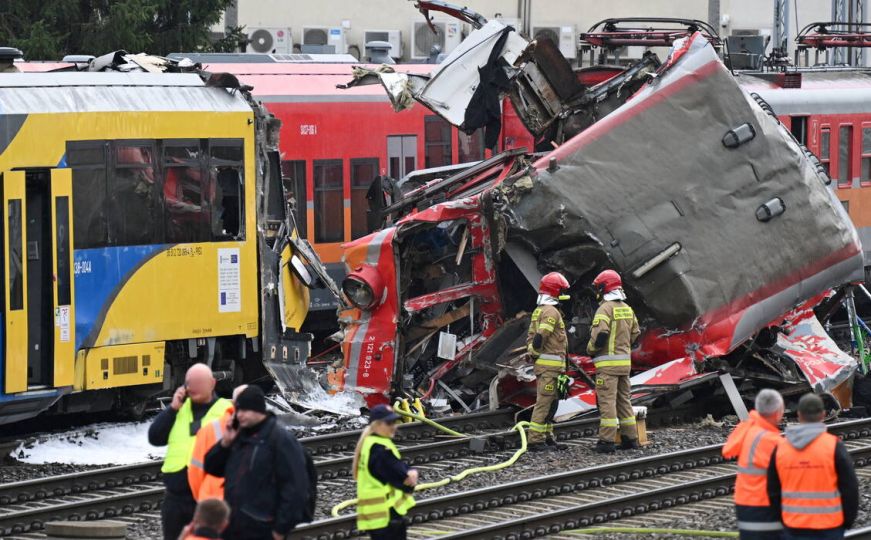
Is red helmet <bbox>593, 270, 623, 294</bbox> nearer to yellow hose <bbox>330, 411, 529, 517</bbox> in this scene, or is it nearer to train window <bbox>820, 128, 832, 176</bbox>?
yellow hose <bbox>330, 411, 529, 517</bbox>

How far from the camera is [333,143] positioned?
21.3 m

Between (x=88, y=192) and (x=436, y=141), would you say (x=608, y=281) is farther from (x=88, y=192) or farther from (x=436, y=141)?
(x=436, y=141)

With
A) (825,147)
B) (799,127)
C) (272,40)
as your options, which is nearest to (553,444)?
Answer: (799,127)

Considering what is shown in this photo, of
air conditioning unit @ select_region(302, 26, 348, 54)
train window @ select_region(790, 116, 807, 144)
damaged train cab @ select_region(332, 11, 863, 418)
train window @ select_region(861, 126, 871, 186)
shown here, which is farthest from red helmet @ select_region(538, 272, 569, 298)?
air conditioning unit @ select_region(302, 26, 348, 54)

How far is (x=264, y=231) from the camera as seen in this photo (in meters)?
16.0

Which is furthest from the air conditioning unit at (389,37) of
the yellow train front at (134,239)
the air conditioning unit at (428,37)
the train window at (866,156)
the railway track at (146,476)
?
the railway track at (146,476)

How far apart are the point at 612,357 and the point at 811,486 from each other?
19.6 ft

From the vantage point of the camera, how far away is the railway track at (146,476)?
12211mm

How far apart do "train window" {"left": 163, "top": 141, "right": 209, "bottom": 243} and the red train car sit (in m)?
5.09

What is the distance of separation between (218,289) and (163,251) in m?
0.65

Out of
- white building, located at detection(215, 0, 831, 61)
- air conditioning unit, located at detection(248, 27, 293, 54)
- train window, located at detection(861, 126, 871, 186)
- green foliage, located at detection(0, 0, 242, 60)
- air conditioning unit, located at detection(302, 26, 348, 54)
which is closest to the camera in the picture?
train window, located at detection(861, 126, 871, 186)

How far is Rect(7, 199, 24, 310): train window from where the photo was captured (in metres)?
14.0

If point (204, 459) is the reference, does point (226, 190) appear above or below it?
above

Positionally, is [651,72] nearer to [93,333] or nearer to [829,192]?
[829,192]
